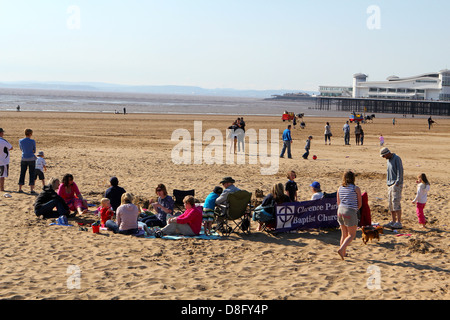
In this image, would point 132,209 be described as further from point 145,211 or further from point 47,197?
point 47,197

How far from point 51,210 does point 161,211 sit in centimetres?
223

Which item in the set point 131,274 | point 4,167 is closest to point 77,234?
point 131,274

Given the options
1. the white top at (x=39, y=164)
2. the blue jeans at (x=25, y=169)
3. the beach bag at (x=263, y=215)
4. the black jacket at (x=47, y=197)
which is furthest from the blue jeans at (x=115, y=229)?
the white top at (x=39, y=164)

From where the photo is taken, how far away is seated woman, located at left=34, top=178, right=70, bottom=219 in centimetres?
968

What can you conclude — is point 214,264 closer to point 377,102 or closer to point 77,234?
point 77,234

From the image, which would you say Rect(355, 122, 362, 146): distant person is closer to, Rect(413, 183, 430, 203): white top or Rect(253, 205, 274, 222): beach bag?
Rect(413, 183, 430, 203): white top

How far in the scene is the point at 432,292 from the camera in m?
6.26

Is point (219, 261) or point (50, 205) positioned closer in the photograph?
point (219, 261)

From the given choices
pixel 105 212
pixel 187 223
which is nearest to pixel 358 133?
pixel 187 223

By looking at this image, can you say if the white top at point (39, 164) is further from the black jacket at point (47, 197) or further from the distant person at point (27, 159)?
the black jacket at point (47, 197)

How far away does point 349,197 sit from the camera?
7.31 meters

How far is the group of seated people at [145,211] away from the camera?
28.7 feet

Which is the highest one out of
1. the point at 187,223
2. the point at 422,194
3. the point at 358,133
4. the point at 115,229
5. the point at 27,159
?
the point at 358,133

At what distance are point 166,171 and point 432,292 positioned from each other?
35.6 feet
